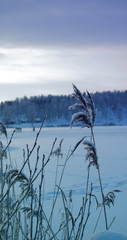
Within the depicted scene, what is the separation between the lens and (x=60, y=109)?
91.4 metres

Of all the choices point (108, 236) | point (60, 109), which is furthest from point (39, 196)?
point (60, 109)

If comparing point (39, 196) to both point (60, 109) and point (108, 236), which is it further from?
point (60, 109)

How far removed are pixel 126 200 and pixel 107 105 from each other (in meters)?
102

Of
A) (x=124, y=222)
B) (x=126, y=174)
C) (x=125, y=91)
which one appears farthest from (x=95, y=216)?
(x=125, y=91)

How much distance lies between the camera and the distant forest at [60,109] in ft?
284

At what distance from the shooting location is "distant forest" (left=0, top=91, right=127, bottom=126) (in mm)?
86637

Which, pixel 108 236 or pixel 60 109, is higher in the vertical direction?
pixel 60 109

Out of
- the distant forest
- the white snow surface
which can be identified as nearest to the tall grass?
the white snow surface

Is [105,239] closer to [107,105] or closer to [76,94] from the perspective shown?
[76,94]

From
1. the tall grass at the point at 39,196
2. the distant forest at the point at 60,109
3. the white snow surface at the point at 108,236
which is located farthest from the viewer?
the distant forest at the point at 60,109

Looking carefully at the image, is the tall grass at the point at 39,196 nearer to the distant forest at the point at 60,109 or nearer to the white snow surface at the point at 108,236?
the white snow surface at the point at 108,236

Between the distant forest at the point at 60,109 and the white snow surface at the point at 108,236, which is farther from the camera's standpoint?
the distant forest at the point at 60,109

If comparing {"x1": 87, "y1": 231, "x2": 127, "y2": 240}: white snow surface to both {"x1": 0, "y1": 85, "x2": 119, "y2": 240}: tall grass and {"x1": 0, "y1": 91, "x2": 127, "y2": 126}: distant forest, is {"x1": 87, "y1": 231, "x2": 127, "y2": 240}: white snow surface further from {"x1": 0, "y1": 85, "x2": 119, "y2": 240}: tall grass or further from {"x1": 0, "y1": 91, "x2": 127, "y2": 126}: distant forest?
{"x1": 0, "y1": 91, "x2": 127, "y2": 126}: distant forest

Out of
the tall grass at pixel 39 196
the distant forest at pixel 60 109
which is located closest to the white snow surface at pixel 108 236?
the tall grass at pixel 39 196
